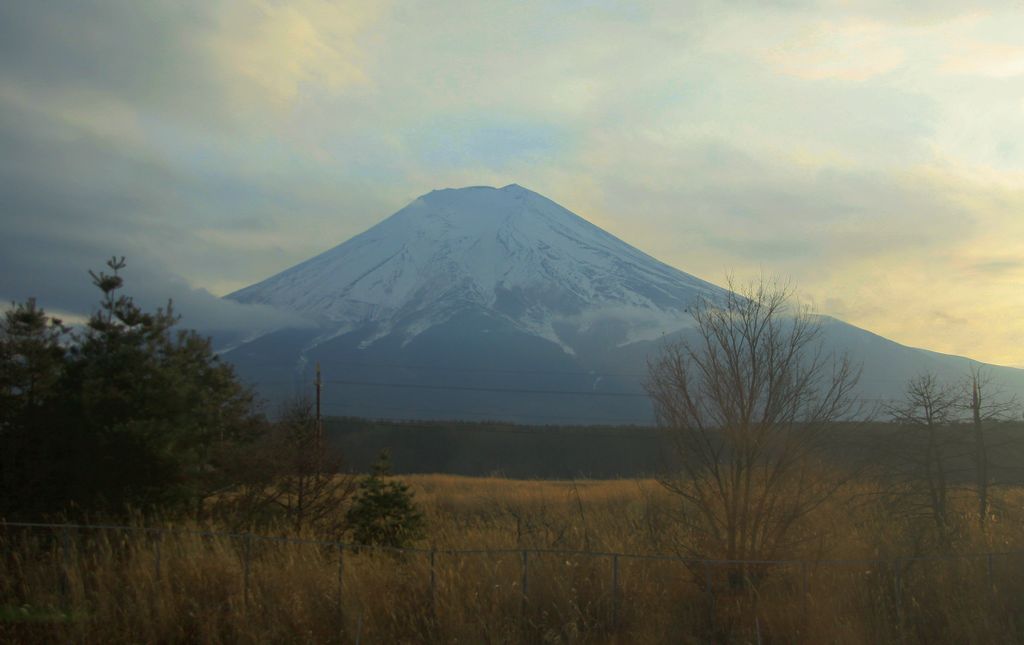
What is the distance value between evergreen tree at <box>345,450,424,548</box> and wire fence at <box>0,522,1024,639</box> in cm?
519

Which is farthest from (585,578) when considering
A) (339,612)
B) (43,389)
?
(43,389)

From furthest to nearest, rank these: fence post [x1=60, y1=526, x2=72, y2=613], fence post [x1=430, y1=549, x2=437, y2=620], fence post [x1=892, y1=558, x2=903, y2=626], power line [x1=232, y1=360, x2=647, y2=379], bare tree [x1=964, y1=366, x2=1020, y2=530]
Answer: power line [x1=232, y1=360, x2=647, y2=379] < bare tree [x1=964, y1=366, x2=1020, y2=530] < fence post [x1=60, y1=526, x2=72, y2=613] < fence post [x1=430, y1=549, x2=437, y2=620] < fence post [x1=892, y1=558, x2=903, y2=626]

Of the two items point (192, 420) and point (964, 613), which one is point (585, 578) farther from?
point (192, 420)

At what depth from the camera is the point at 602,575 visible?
31.8 feet

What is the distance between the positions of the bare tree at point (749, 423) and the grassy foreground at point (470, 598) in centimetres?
61

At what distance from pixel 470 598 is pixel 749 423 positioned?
4333 millimetres

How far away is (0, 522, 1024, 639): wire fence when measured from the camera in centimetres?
905

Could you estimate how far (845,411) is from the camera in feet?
37.1

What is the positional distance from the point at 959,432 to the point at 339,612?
14.5 meters

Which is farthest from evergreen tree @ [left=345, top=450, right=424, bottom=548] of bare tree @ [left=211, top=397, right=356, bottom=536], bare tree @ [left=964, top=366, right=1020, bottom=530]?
bare tree @ [left=964, top=366, right=1020, bottom=530]

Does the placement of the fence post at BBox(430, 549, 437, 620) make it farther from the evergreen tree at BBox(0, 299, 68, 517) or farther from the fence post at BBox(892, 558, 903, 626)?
the evergreen tree at BBox(0, 299, 68, 517)

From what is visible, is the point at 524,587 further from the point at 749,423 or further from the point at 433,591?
the point at 749,423

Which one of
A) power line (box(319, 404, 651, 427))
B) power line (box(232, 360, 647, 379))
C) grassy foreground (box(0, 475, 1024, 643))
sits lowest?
grassy foreground (box(0, 475, 1024, 643))

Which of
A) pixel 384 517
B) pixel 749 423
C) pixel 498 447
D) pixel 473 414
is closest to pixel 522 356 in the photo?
pixel 473 414
